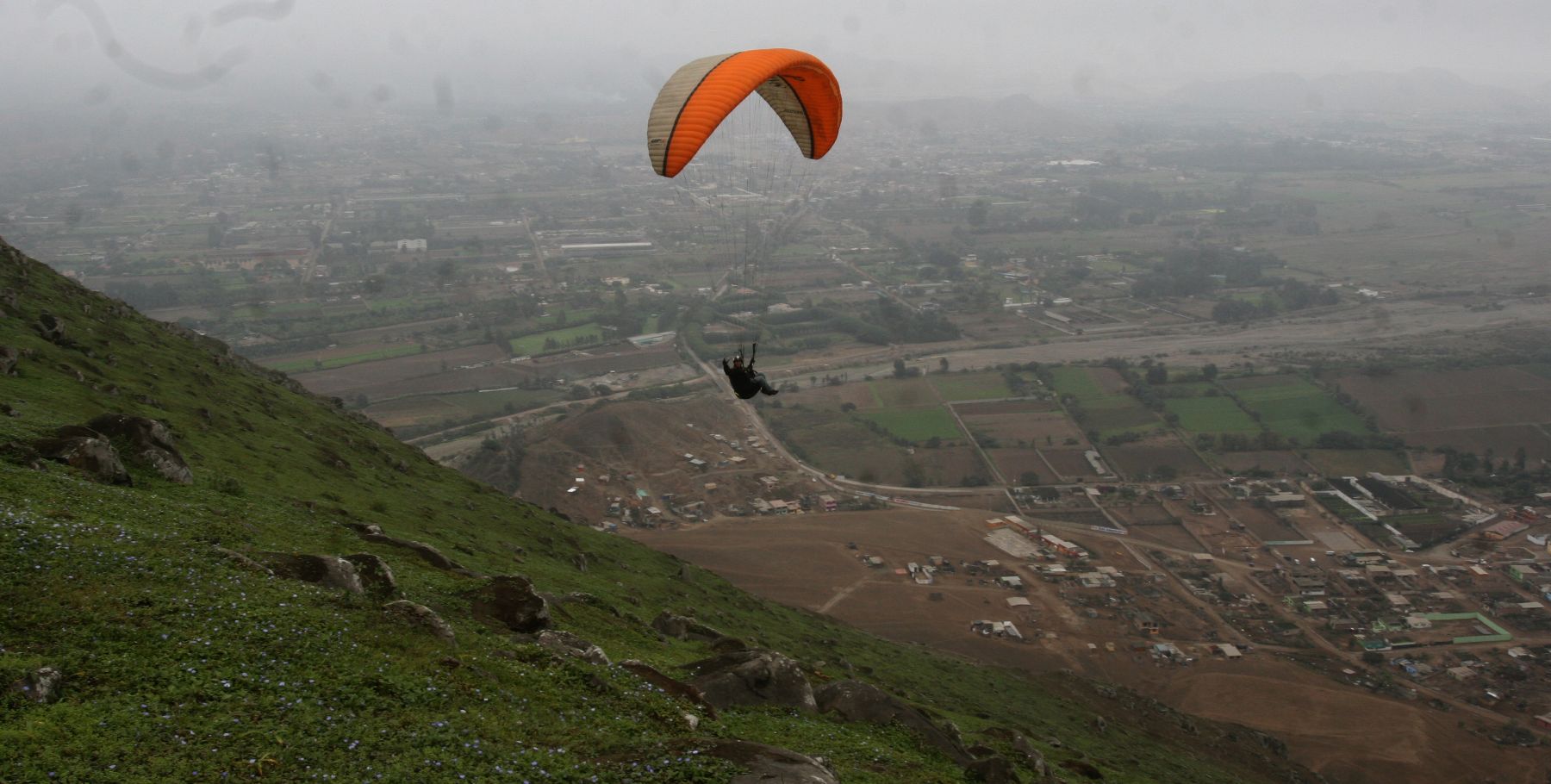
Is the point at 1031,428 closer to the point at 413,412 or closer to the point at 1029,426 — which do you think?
the point at 1029,426

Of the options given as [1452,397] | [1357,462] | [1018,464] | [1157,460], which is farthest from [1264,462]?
[1452,397]

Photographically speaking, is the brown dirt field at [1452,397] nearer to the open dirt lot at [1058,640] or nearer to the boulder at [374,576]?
the open dirt lot at [1058,640]

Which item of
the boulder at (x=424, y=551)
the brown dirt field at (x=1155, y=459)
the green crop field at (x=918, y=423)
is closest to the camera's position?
the boulder at (x=424, y=551)

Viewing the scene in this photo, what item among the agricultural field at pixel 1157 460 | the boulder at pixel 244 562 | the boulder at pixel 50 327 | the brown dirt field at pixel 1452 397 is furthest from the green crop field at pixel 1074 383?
the boulder at pixel 244 562

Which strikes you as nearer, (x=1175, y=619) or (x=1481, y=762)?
(x=1481, y=762)

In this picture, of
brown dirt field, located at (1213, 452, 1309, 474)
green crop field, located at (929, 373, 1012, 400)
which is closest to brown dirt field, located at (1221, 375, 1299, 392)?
brown dirt field, located at (1213, 452, 1309, 474)

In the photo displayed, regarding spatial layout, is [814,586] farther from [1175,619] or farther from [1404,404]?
[1404,404]

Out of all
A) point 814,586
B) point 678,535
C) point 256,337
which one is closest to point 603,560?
point 814,586
